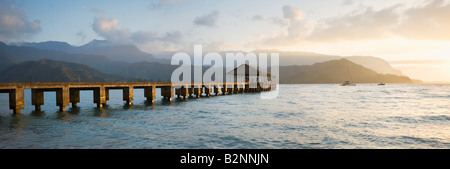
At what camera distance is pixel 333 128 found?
20.0m

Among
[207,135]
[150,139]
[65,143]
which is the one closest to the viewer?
[65,143]

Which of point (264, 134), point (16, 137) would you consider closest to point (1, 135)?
point (16, 137)

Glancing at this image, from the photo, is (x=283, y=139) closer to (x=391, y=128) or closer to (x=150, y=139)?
(x=150, y=139)

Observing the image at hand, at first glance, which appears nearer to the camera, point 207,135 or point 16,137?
point 16,137

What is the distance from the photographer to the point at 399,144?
14938 millimetres

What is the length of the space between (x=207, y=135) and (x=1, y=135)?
13139mm

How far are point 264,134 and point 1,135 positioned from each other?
17.0 m
